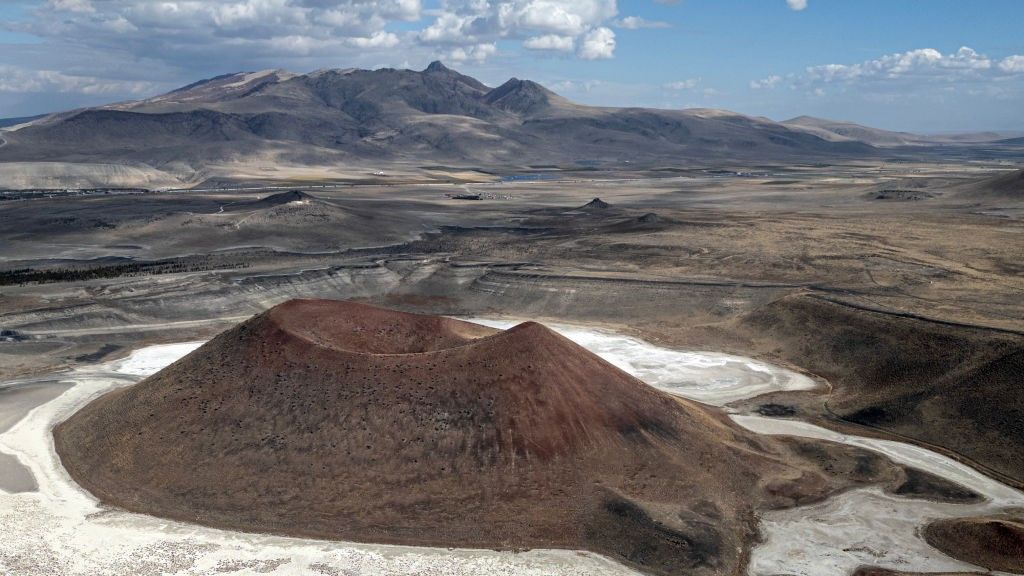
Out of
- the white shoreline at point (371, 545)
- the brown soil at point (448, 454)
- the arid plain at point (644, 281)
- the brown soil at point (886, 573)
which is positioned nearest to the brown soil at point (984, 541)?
the arid plain at point (644, 281)

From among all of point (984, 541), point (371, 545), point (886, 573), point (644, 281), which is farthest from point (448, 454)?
point (644, 281)

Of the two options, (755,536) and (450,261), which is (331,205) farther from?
(755,536)

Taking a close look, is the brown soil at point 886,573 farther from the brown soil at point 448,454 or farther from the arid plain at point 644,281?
the brown soil at point 448,454

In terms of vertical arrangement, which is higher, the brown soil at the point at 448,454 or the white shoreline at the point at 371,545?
the brown soil at the point at 448,454

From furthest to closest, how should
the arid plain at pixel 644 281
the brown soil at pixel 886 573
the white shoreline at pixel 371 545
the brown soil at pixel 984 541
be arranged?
the arid plain at pixel 644 281
the brown soil at pixel 984 541
the brown soil at pixel 886 573
the white shoreline at pixel 371 545

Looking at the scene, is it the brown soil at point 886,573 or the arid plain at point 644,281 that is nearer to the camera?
the brown soil at point 886,573

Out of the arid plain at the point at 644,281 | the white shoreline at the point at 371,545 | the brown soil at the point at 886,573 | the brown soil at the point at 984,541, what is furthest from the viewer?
the arid plain at the point at 644,281
